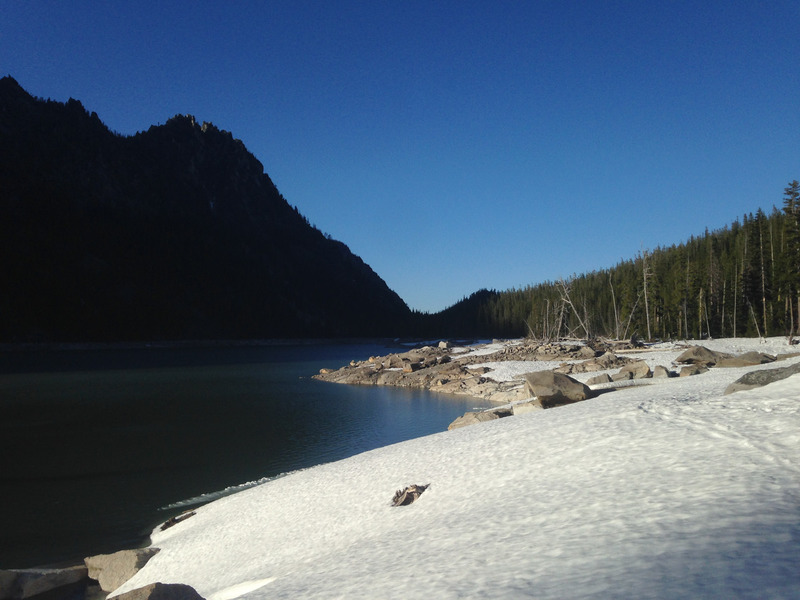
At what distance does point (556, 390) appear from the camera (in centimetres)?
1606

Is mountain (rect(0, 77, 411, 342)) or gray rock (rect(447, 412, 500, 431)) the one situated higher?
mountain (rect(0, 77, 411, 342))

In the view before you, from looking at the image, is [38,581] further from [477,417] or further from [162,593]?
[477,417]

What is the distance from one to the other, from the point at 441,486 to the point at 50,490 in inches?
504

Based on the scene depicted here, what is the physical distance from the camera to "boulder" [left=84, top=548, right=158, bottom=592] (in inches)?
A: 350

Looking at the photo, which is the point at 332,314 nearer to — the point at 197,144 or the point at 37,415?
the point at 197,144

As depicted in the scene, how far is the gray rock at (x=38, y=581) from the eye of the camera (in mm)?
8336

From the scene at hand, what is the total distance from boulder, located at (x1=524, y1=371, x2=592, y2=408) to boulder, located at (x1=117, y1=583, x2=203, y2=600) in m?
12.2

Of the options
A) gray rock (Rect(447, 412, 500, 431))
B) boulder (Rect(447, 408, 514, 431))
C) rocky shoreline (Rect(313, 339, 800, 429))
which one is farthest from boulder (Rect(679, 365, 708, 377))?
gray rock (Rect(447, 412, 500, 431))

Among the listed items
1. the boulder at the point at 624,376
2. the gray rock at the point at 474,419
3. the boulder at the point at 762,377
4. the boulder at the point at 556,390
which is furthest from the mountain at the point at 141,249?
the boulder at the point at 762,377

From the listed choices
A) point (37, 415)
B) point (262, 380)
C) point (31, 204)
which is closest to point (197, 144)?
point (31, 204)

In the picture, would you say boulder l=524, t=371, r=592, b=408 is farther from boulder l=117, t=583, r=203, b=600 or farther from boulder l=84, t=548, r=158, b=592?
boulder l=117, t=583, r=203, b=600

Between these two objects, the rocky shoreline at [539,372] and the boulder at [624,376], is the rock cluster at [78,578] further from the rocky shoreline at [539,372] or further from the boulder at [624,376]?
the boulder at [624,376]

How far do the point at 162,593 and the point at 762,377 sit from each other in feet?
40.8

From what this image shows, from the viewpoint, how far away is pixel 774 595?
10.0ft
